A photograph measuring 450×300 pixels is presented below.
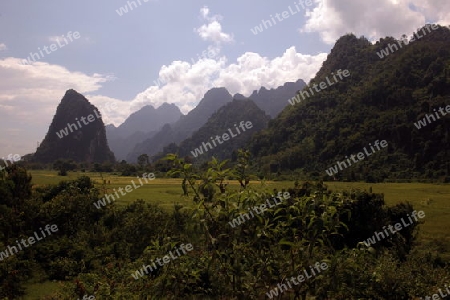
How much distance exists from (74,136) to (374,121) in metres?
79.1

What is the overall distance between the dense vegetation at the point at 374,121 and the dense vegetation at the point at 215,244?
33.8 metres

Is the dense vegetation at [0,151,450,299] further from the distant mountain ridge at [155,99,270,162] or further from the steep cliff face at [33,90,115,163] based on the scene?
the distant mountain ridge at [155,99,270,162]

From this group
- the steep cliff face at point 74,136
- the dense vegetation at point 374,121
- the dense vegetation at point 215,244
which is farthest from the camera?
the steep cliff face at point 74,136

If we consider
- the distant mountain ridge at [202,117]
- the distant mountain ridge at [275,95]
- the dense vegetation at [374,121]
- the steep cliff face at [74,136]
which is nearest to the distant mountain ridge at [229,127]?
the steep cliff face at [74,136]

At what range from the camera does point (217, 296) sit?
446cm

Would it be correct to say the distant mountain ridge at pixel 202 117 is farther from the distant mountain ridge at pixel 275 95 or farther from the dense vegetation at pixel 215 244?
the dense vegetation at pixel 215 244

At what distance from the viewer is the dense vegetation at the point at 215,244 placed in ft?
9.59

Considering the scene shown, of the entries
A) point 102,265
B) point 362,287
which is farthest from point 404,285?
point 102,265

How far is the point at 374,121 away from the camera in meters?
58.1

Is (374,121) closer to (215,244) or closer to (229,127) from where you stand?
(215,244)

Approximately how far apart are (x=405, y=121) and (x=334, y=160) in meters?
11.9

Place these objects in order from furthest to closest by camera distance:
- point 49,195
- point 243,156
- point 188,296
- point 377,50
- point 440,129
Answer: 1. point 377,50
2. point 440,129
3. point 49,195
4. point 188,296
5. point 243,156

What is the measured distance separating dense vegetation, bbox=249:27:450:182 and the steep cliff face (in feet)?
163

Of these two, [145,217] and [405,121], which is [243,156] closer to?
[145,217]
